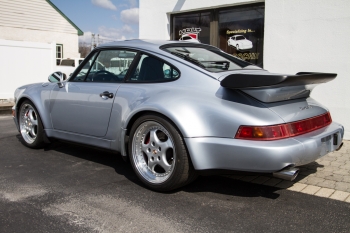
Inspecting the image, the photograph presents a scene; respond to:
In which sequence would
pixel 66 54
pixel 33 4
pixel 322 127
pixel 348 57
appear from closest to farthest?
1. pixel 322 127
2. pixel 348 57
3. pixel 33 4
4. pixel 66 54

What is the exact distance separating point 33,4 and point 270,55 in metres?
21.3

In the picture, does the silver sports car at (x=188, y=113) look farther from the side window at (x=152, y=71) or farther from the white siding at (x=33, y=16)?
the white siding at (x=33, y=16)

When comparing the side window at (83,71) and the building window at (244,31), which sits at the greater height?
the building window at (244,31)

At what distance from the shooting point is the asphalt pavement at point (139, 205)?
10.1ft

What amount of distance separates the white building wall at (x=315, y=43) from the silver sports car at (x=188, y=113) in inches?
101

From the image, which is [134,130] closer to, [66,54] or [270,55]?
[270,55]

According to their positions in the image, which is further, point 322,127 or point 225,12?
point 225,12

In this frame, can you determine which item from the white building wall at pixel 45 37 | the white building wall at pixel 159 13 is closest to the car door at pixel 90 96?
the white building wall at pixel 159 13

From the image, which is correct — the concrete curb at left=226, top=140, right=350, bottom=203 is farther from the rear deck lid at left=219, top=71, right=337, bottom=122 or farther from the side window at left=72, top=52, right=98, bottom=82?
the side window at left=72, top=52, right=98, bottom=82

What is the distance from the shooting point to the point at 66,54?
2653 cm

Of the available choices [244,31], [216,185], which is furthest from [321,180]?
[244,31]

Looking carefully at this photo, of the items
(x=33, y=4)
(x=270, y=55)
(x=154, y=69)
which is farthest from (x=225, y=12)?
(x=33, y=4)

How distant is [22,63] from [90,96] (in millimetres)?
8800

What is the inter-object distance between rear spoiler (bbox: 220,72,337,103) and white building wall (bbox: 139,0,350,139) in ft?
9.94
